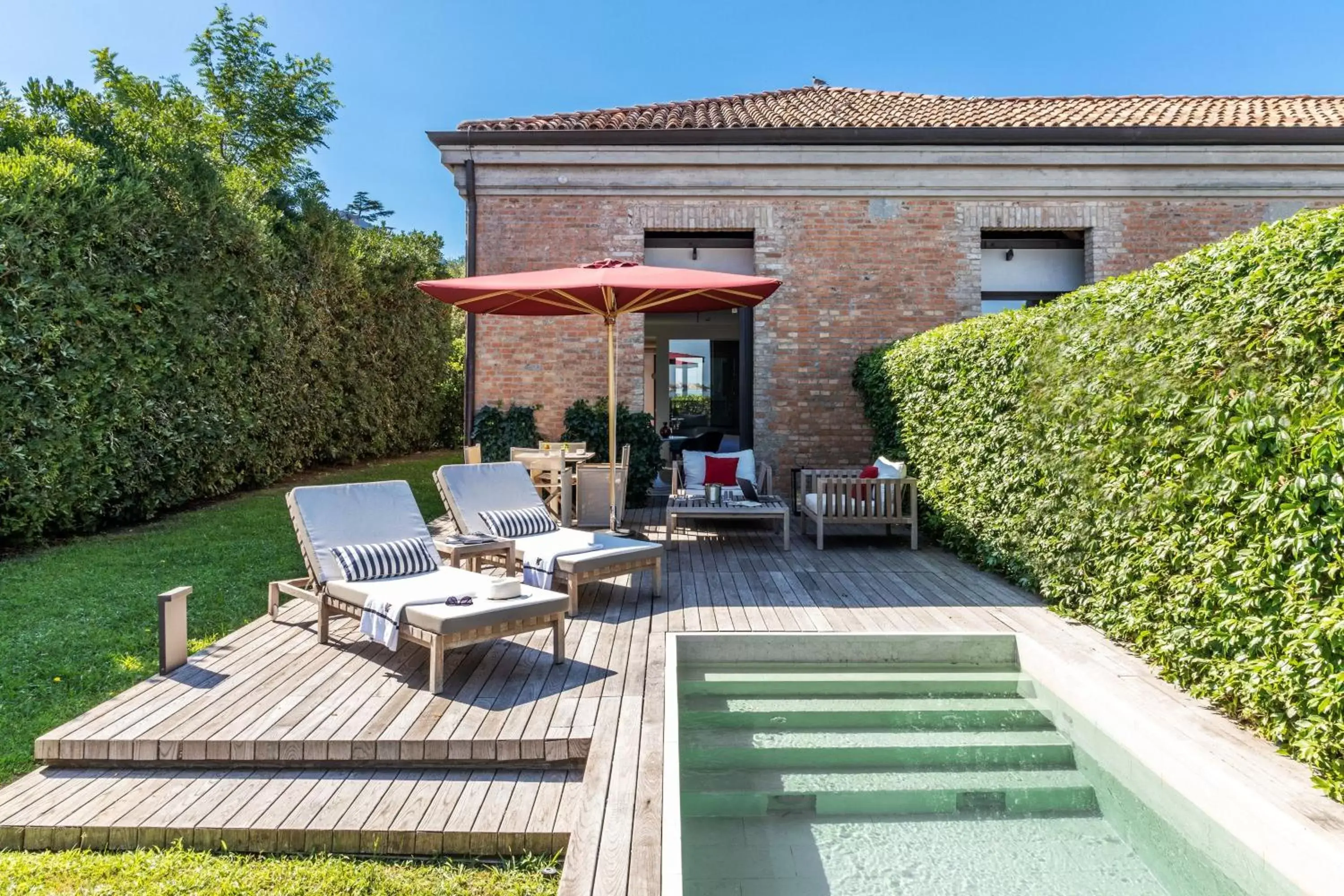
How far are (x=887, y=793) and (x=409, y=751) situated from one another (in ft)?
6.82

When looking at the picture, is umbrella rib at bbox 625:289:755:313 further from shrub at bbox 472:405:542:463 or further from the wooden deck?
the wooden deck

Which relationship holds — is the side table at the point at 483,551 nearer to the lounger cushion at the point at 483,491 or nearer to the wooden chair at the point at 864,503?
the lounger cushion at the point at 483,491

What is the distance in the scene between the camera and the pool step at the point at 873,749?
3412 millimetres

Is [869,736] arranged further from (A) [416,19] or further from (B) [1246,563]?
(A) [416,19]

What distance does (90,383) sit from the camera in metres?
7.60

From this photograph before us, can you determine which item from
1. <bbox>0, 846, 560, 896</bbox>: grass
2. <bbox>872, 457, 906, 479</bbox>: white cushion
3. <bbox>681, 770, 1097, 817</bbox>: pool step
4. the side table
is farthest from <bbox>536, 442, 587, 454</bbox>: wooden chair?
<bbox>0, 846, 560, 896</bbox>: grass

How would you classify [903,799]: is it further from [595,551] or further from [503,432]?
[503,432]

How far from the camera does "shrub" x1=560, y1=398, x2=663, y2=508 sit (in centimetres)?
955

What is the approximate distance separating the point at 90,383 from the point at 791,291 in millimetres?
8285

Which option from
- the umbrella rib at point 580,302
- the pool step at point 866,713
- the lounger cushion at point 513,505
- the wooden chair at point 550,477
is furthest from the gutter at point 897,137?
the pool step at point 866,713

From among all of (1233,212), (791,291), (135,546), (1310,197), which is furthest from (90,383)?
(1310,197)

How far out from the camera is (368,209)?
3136cm

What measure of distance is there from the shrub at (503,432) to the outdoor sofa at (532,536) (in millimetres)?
3324

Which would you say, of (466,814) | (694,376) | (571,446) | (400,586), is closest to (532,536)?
(400,586)
